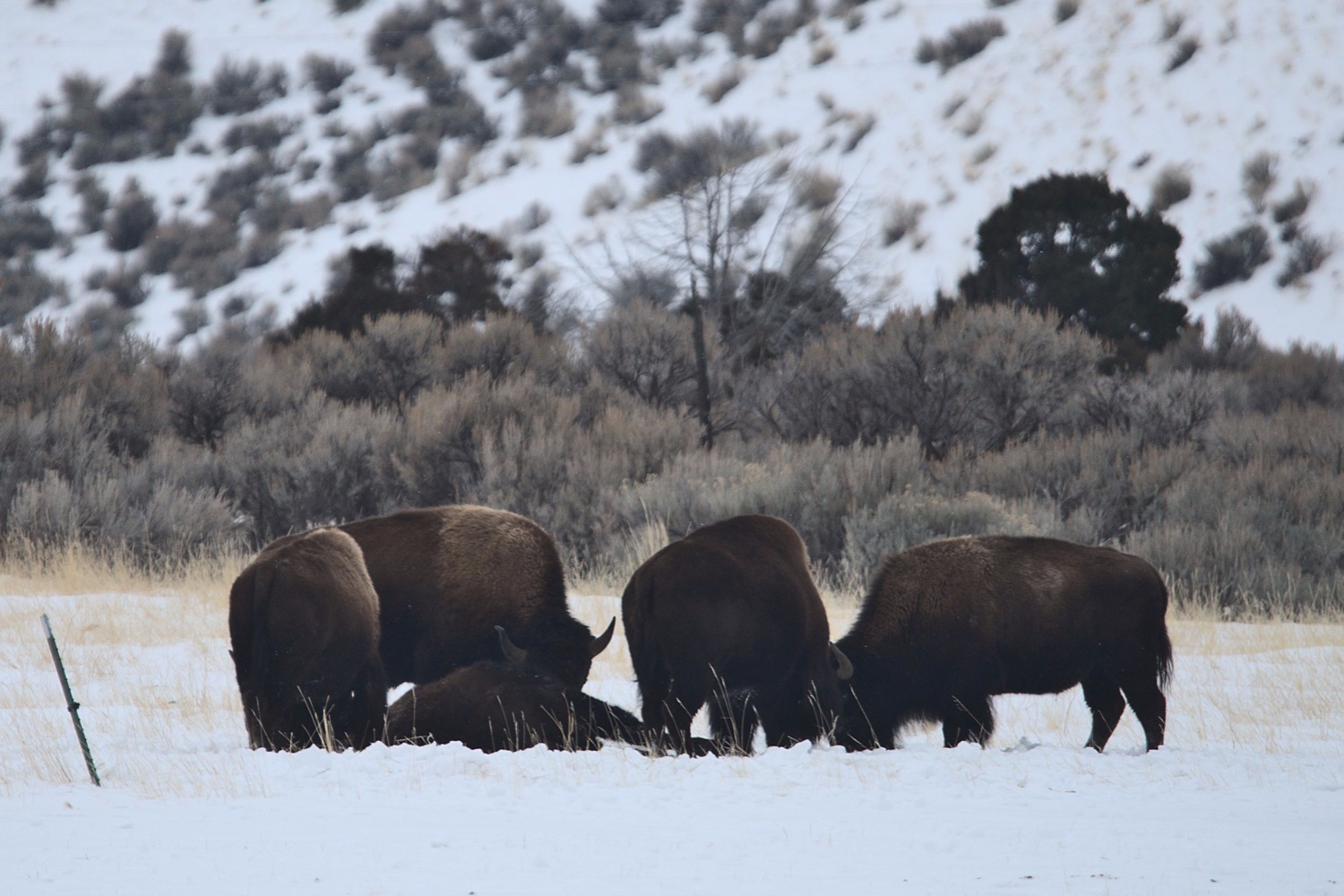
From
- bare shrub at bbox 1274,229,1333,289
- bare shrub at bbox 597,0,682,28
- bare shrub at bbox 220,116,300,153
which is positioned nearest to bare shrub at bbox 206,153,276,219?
bare shrub at bbox 220,116,300,153

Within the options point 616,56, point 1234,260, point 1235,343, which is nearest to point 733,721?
point 1235,343

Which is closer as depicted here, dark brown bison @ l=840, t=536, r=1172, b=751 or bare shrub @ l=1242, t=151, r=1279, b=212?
dark brown bison @ l=840, t=536, r=1172, b=751

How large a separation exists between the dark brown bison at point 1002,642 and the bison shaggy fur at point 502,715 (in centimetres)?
113

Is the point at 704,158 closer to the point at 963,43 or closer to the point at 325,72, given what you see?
the point at 963,43

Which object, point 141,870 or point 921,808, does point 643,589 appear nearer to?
point 921,808

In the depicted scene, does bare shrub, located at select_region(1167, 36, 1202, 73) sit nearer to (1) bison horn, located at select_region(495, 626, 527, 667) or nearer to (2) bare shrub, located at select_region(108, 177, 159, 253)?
(2) bare shrub, located at select_region(108, 177, 159, 253)

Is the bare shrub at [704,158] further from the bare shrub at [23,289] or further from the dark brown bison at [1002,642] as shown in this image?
the bare shrub at [23,289]

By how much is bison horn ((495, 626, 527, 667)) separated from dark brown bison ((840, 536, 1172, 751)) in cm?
148

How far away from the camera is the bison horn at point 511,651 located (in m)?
6.05

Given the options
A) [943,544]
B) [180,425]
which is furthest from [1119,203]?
[943,544]

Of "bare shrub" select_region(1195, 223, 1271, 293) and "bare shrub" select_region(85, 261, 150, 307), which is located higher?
"bare shrub" select_region(85, 261, 150, 307)

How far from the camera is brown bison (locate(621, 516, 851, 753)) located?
5.71 meters

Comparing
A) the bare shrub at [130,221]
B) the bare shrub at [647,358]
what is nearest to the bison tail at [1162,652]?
the bare shrub at [647,358]

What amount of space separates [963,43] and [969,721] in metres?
34.3
